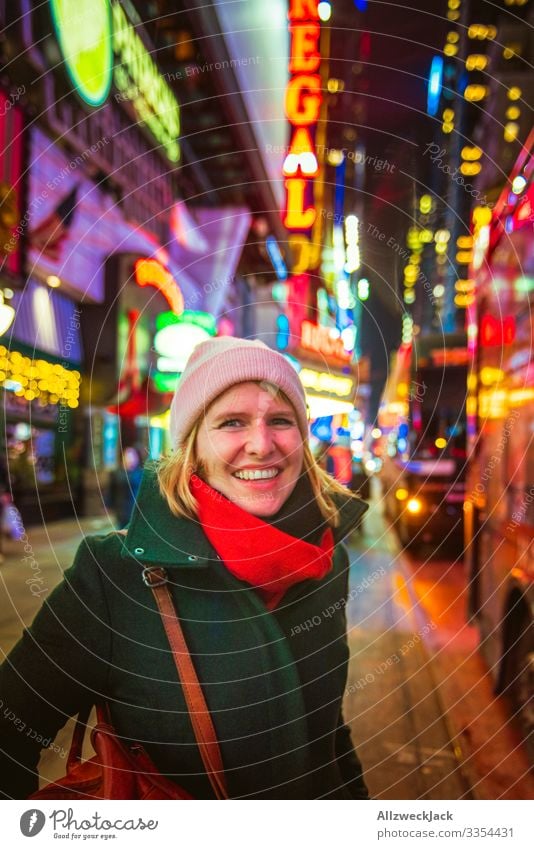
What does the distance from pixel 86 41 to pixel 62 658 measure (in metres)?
4.06

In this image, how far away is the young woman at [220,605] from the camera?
1985mm

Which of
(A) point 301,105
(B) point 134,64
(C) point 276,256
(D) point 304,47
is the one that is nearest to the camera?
(C) point 276,256

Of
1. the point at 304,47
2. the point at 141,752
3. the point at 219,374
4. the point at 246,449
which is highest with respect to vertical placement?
the point at 304,47

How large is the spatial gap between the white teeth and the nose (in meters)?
0.05

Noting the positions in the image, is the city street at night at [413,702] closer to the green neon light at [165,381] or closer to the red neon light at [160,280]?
the green neon light at [165,381]

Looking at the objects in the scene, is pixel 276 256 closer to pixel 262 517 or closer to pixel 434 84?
pixel 434 84

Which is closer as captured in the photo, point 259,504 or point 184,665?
point 184,665

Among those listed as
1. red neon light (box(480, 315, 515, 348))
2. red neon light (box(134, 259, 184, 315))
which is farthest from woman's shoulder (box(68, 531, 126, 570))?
red neon light (box(480, 315, 515, 348))

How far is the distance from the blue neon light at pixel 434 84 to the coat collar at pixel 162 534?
262 cm

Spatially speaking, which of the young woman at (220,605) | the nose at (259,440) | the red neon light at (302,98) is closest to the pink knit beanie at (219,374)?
Answer: the young woman at (220,605)

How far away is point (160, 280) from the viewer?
3.47m

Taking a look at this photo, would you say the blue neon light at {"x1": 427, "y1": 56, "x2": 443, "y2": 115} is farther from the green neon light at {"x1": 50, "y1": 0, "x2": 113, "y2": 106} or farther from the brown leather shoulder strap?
the brown leather shoulder strap

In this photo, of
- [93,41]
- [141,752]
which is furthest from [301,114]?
[141,752]

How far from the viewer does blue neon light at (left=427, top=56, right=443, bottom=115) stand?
3748mm
